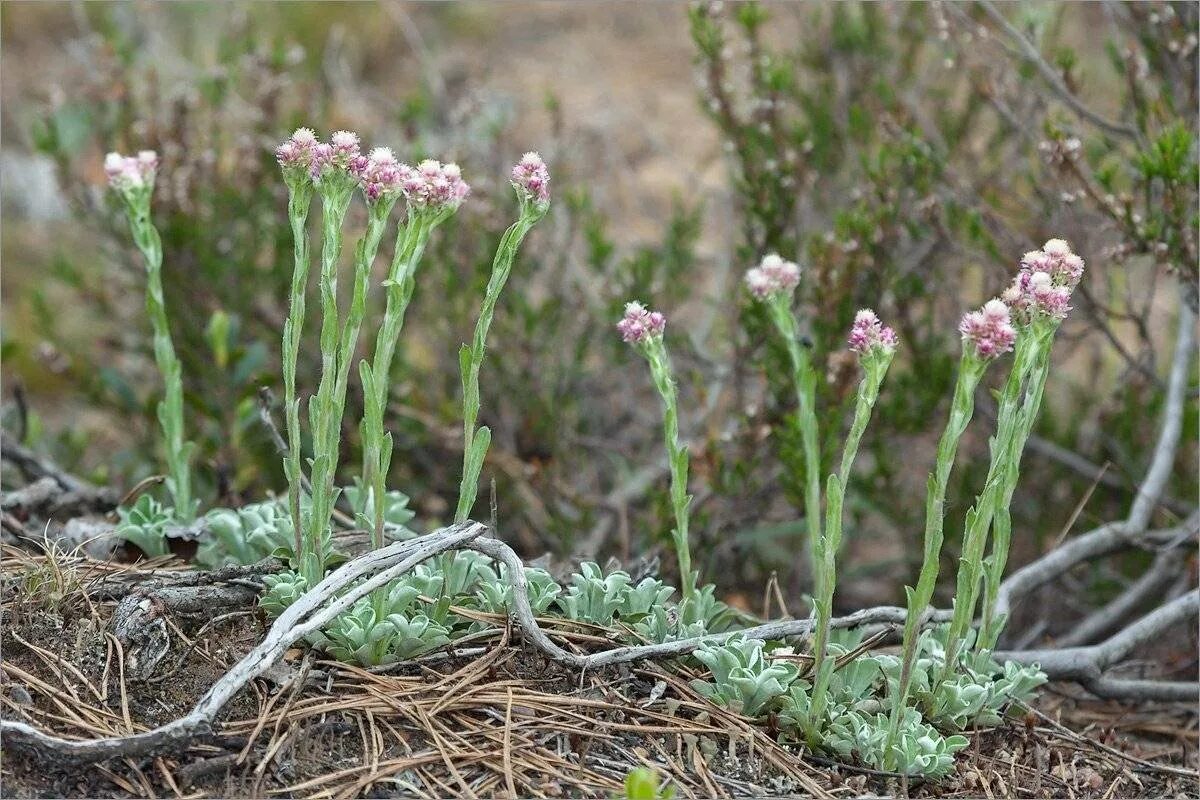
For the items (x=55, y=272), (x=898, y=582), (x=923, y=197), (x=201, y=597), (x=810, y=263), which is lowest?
(x=898, y=582)

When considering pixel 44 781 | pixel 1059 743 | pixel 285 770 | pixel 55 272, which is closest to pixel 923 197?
pixel 1059 743

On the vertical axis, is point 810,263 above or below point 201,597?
above

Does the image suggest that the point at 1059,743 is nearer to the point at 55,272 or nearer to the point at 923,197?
the point at 923,197

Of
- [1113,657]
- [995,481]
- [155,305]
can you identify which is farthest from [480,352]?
[1113,657]

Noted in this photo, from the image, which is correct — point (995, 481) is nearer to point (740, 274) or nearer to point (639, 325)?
point (639, 325)

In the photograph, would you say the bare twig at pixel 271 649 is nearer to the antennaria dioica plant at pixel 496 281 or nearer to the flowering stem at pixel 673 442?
the antennaria dioica plant at pixel 496 281

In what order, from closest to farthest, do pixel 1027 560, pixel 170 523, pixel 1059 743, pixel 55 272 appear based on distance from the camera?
pixel 1059 743, pixel 170 523, pixel 1027 560, pixel 55 272

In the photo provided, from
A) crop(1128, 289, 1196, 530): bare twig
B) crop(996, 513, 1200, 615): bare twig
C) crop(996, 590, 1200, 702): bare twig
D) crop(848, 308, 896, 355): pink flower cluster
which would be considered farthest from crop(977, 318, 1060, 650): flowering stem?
crop(1128, 289, 1196, 530): bare twig
